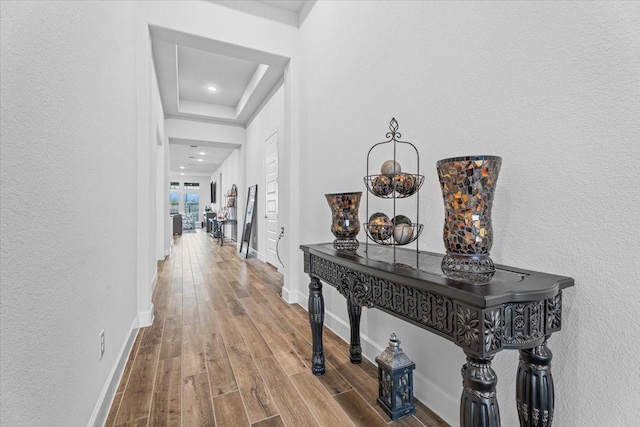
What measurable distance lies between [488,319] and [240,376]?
1.60 metres

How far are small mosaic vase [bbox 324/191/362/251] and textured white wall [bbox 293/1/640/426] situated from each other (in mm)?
378

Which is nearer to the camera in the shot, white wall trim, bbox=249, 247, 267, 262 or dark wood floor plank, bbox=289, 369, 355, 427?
dark wood floor plank, bbox=289, 369, 355, 427

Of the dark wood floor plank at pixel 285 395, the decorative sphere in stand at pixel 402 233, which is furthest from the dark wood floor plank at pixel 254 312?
the decorative sphere in stand at pixel 402 233

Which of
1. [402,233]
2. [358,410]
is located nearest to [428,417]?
[358,410]

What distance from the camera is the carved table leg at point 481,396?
830mm

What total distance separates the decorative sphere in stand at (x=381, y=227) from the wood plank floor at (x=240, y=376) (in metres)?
0.91

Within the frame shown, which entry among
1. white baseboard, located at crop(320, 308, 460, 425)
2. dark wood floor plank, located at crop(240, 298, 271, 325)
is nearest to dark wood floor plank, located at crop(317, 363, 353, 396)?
white baseboard, located at crop(320, 308, 460, 425)

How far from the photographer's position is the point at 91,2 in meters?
1.45

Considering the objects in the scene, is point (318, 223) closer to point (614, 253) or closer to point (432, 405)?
point (432, 405)

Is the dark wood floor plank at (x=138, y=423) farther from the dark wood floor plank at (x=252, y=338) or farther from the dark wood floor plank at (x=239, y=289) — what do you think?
the dark wood floor plank at (x=239, y=289)

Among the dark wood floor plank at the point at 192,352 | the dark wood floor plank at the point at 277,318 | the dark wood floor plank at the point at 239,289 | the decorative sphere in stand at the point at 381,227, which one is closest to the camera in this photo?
the decorative sphere in stand at the point at 381,227

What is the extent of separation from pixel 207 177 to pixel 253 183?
41.3 ft

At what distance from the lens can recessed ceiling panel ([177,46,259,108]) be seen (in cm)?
437

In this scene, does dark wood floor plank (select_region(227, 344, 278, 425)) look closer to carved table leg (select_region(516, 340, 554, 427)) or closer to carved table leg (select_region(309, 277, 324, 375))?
carved table leg (select_region(309, 277, 324, 375))
